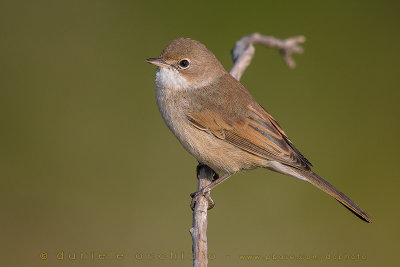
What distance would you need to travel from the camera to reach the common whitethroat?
463 centimetres

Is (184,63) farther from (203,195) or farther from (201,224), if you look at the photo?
(201,224)

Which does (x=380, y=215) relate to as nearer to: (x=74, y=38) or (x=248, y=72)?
(x=248, y=72)

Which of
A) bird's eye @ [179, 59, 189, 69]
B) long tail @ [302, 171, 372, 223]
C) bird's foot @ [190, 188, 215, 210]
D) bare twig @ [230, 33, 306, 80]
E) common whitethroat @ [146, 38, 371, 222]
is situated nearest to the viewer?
long tail @ [302, 171, 372, 223]

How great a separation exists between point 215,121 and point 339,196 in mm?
1309

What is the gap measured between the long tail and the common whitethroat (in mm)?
14

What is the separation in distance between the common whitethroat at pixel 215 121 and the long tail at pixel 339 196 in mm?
14

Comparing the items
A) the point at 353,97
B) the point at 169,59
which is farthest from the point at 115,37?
the point at 353,97

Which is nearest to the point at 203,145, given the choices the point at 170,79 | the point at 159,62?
the point at 170,79

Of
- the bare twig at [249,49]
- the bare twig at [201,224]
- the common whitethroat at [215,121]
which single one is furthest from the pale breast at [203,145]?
the bare twig at [249,49]

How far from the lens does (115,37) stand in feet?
23.4

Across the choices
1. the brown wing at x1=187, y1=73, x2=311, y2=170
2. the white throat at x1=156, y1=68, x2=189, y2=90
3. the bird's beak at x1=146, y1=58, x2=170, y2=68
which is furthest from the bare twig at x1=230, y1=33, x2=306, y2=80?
the bird's beak at x1=146, y1=58, x2=170, y2=68

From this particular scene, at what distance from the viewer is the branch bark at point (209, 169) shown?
358cm

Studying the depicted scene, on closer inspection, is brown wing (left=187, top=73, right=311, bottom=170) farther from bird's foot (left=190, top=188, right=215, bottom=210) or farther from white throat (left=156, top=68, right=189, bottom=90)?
bird's foot (left=190, top=188, right=215, bottom=210)

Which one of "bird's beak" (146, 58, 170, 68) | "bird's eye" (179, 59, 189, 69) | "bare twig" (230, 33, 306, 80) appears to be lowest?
"bird's beak" (146, 58, 170, 68)
